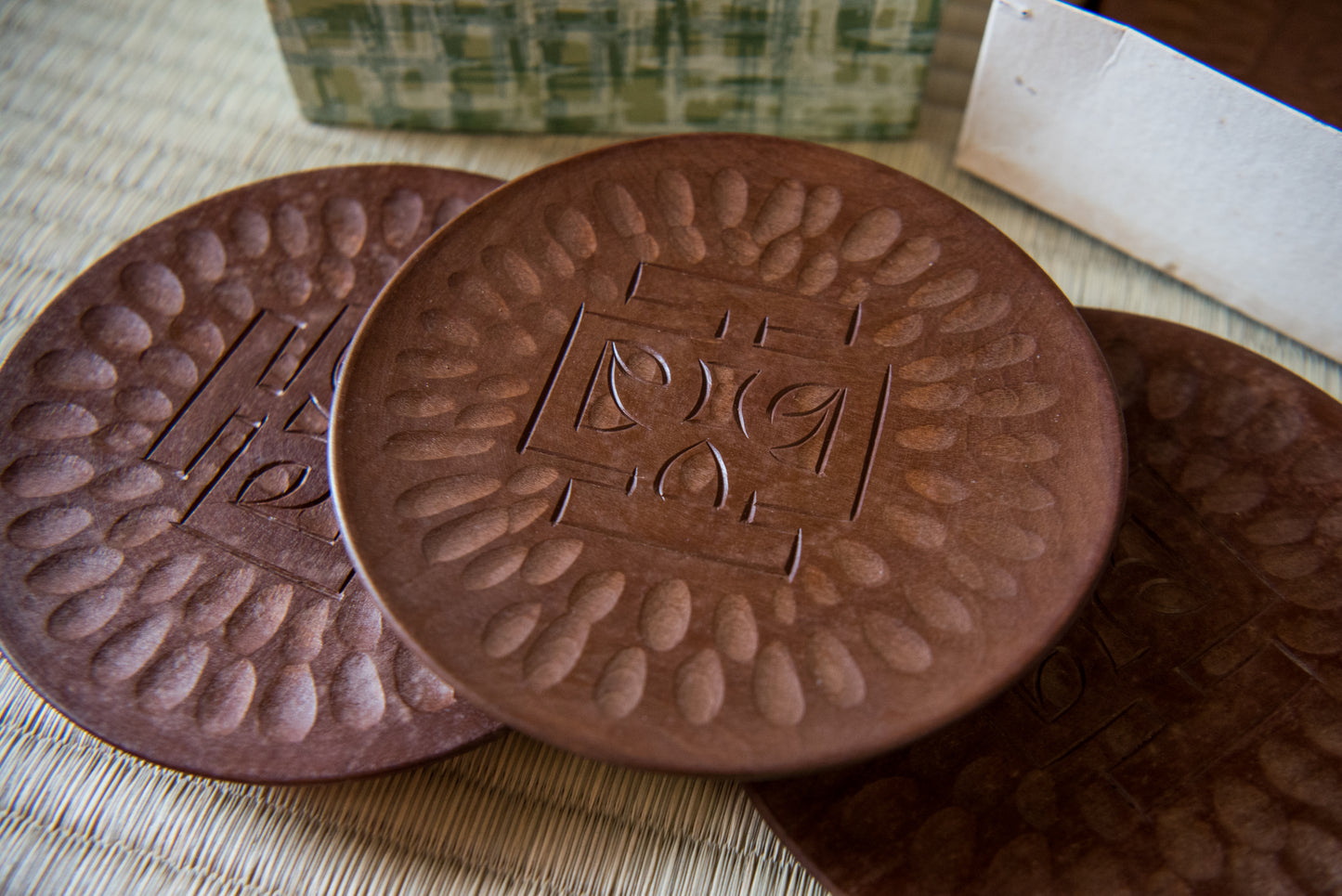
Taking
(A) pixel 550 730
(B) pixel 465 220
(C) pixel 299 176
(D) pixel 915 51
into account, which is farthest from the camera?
(D) pixel 915 51

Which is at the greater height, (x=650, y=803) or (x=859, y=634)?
(x=859, y=634)

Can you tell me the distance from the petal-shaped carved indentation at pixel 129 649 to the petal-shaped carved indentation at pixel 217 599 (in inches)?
0.7

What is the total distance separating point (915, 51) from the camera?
1127 mm

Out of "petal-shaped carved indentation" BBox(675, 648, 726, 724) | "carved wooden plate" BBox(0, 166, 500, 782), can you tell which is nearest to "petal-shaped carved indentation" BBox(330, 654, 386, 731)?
"carved wooden plate" BBox(0, 166, 500, 782)

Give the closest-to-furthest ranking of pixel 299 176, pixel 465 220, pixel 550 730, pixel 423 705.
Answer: pixel 550 730 < pixel 423 705 < pixel 465 220 < pixel 299 176

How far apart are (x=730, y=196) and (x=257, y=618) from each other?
1.60 feet

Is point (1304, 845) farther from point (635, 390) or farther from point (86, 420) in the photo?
point (86, 420)

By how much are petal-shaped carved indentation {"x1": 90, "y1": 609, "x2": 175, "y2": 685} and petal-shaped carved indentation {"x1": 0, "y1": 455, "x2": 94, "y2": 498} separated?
14 centimetres

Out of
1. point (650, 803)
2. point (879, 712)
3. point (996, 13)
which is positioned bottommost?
point (650, 803)

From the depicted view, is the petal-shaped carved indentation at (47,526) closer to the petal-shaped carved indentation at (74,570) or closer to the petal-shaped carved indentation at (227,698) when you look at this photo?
the petal-shaped carved indentation at (74,570)

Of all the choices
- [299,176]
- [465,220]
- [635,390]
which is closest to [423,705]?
[635,390]

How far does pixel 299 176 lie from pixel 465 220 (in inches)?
10.7

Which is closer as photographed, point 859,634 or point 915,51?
point 859,634

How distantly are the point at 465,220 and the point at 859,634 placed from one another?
436 millimetres
